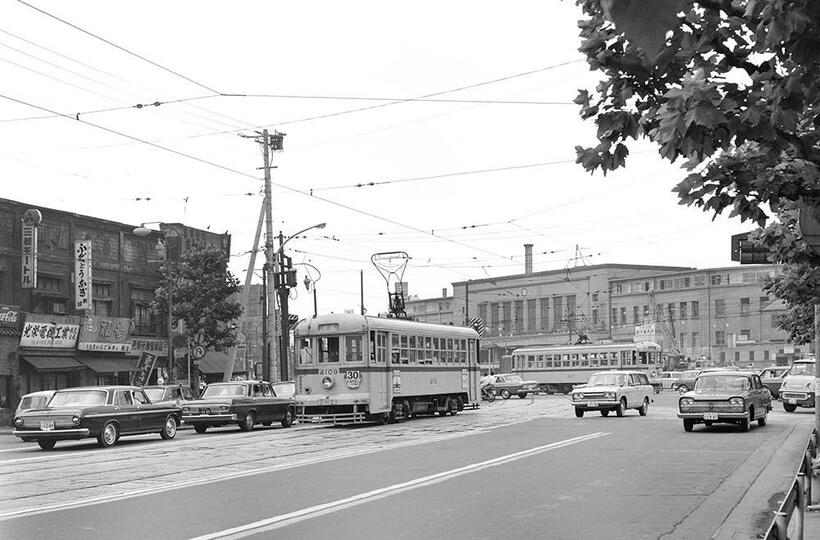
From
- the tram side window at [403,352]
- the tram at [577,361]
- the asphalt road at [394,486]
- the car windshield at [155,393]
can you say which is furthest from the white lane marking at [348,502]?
the tram at [577,361]

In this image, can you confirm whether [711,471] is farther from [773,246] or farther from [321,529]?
[321,529]

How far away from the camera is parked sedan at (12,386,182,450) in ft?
75.7

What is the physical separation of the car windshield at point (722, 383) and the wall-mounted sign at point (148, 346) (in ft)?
87.4

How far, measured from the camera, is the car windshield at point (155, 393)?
2651 cm

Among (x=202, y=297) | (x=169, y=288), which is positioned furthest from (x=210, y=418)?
(x=202, y=297)

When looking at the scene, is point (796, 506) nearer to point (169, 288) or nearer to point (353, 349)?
point (353, 349)

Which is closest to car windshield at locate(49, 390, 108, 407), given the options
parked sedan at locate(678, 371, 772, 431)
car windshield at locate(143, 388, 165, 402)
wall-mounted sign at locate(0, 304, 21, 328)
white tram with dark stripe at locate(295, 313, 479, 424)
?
car windshield at locate(143, 388, 165, 402)

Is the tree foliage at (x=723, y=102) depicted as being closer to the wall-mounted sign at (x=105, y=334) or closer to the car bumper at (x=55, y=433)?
the car bumper at (x=55, y=433)

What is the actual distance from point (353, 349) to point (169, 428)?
22.1ft

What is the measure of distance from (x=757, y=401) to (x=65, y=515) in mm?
20306

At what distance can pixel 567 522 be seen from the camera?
10.7 m

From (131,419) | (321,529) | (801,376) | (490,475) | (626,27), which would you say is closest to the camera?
(626,27)

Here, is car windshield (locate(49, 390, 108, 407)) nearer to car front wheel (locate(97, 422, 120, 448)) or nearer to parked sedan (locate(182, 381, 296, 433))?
car front wheel (locate(97, 422, 120, 448))

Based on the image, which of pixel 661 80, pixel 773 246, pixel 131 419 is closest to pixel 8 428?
pixel 131 419
